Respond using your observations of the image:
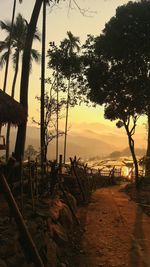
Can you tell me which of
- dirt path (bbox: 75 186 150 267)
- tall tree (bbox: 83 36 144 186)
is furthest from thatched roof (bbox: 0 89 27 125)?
tall tree (bbox: 83 36 144 186)

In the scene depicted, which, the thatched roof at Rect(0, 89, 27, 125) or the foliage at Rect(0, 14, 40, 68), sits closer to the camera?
the thatched roof at Rect(0, 89, 27, 125)

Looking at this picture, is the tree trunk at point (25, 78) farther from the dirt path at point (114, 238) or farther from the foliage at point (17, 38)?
the foliage at point (17, 38)

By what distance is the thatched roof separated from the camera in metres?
11.8

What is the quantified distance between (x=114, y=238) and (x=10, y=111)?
16.4 feet

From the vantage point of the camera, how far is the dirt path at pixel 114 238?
8743mm

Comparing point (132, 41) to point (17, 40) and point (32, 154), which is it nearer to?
point (17, 40)

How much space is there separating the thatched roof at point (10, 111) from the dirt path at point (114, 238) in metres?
4.15

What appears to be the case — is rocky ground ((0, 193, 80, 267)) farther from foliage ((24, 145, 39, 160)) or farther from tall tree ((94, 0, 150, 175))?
foliage ((24, 145, 39, 160))

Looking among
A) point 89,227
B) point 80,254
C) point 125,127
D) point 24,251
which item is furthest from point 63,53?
point 24,251

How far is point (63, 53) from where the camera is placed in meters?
27.4

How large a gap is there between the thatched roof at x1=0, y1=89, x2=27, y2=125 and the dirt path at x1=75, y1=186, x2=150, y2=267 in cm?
415

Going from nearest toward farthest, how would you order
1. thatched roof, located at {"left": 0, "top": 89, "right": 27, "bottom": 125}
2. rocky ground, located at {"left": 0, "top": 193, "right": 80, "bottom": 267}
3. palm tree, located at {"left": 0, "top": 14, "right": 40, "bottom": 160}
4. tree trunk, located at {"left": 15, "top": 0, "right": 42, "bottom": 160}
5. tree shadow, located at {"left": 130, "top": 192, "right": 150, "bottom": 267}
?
rocky ground, located at {"left": 0, "top": 193, "right": 80, "bottom": 267}
tree shadow, located at {"left": 130, "top": 192, "right": 150, "bottom": 267}
thatched roof, located at {"left": 0, "top": 89, "right": 27, "bottom": 125}
tree trunk, located at {"left": 15, "top": 0, "right": 42, "bottom": 160}
palm tree, located at {"left": 0, "top": 14, "right": 40, "bottom": 160}

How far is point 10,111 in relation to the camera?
12.0 metres

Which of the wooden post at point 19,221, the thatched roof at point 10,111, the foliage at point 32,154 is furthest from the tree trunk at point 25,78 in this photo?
the foliage at point 32,154
